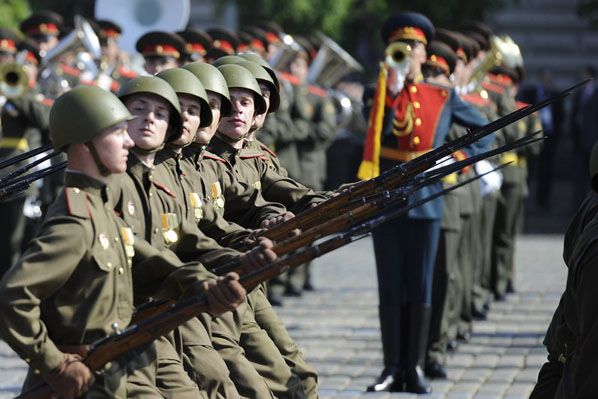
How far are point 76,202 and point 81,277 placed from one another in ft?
0.84

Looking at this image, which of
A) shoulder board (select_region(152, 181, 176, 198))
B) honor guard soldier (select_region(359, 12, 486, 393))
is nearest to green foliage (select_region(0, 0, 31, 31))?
honor guard soldier (select_region(359, 12, 486, 393))

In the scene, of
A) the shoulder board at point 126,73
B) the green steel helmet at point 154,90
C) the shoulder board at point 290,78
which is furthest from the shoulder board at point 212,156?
the shoulder board at point 290,78

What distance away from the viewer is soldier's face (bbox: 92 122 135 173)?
5820 millimetres

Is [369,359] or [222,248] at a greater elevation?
[222,248]

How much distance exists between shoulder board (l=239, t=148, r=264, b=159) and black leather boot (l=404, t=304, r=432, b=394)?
71.5 inches

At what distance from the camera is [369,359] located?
35.9 feet

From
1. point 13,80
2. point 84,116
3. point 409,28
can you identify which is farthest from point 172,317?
point 13,80

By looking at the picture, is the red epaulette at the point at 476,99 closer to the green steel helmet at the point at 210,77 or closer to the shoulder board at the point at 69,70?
the shoulder board at the point at 69,70

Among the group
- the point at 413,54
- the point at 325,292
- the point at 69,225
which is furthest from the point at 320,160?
the point at 69,225

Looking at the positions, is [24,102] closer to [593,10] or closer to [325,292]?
[325,292]

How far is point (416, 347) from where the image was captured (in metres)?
9.64

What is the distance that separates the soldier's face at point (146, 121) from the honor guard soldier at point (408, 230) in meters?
3.27

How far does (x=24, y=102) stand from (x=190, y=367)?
633 centimetres

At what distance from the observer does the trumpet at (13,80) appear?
12625 mm
